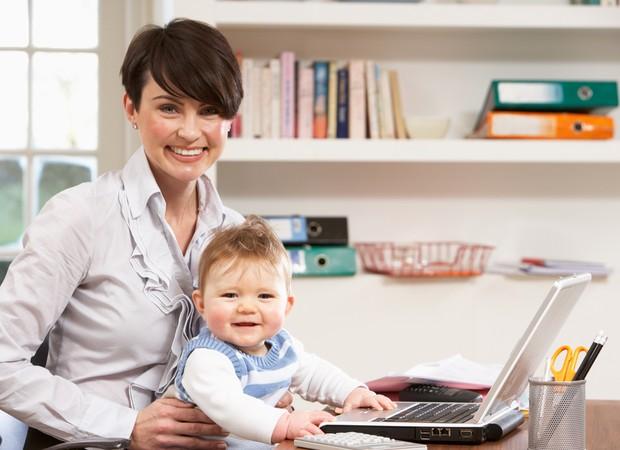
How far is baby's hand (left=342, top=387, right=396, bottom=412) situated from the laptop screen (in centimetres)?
19

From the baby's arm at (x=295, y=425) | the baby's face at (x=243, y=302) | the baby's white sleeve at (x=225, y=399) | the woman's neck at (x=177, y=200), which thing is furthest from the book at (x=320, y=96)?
the baby's arm at (x=295, y=425)

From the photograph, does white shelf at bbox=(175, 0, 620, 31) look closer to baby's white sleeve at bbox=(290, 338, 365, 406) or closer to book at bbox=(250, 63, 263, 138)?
book at bbox=(250, 63, 263, 138)

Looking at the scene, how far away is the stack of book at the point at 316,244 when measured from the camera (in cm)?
324

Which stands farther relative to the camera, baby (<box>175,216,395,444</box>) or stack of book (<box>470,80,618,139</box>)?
stack of book (<box>470,80,618,139</box>)

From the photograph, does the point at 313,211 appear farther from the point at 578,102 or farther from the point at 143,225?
the point at 143,225

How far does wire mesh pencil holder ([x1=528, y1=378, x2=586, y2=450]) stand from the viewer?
1.33 meters

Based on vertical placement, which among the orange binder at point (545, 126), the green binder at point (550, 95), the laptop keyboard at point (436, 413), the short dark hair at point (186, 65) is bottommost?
the laptop keyboard at point (436, 413)

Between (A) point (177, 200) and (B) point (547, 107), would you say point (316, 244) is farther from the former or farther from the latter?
(A) point (177, 200)

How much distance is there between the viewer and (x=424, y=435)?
1.40 metres

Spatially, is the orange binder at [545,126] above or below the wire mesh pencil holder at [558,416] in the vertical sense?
above

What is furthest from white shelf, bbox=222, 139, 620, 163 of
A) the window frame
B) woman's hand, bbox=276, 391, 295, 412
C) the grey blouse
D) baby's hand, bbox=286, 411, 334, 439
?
baby's hand, bbox=286, 411, 334, 439

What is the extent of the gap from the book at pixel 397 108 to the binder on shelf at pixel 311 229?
341mm

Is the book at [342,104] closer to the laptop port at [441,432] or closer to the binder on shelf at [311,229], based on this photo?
the binder on shelf at [311,229]

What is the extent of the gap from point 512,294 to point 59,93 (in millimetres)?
1815
